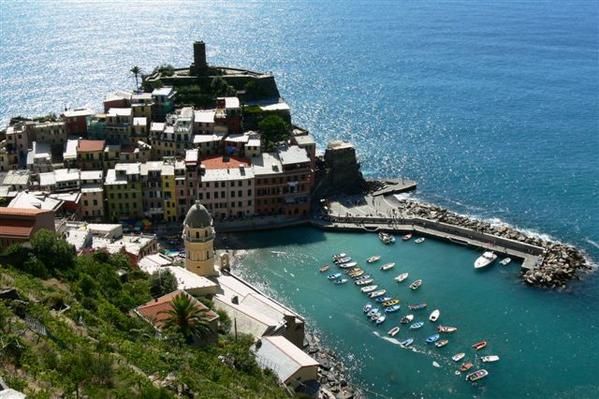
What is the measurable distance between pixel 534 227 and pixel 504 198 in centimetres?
1217

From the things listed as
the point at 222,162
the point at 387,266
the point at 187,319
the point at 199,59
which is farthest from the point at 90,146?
the point at 187,319

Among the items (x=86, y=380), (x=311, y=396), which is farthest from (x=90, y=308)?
(x=311, y=396)

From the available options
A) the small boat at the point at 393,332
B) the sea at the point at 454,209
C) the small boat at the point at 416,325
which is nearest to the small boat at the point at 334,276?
the sea at the point at 454,209

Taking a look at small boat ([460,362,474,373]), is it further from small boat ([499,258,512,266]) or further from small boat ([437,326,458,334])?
small boat ([499,258,512,266])

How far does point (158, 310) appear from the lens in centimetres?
6306

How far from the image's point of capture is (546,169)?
448ft

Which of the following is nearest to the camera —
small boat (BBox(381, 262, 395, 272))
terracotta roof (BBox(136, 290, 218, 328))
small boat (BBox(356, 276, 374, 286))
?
terracotta roof (BBox(136, 290, 218, 328))

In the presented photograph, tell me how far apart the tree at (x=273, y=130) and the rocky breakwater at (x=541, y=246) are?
2376 cm

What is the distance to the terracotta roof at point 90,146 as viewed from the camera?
112 metres

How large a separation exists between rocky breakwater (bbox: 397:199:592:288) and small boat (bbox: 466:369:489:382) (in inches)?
910

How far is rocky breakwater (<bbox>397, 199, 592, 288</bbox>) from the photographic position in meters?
96.6

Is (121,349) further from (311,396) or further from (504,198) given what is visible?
(504,198)

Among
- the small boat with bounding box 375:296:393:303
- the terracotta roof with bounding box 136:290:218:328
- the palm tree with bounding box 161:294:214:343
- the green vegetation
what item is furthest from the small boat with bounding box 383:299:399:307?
the palm tree with bounding box 161:294:214:343

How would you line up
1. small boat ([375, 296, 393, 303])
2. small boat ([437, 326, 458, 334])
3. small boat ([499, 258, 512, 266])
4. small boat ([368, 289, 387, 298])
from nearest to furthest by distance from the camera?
small boat ([437, 326, 458, 334]) → small boat ([375, 296, 393, 303]) → small boat ([368, 289, 387, 298]) → small boat ([499, 258, 512, 266])
